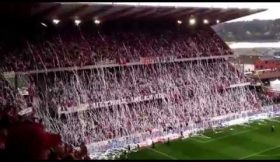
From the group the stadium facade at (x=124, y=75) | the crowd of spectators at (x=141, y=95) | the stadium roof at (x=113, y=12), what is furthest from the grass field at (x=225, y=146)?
the stadium roof at (x=113, y=12)

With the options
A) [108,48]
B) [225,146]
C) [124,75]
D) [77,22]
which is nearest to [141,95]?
[124,75]

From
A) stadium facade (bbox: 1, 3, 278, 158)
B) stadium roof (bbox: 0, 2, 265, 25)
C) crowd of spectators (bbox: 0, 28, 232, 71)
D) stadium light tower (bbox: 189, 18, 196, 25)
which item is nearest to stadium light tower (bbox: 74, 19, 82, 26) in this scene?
stadium facade (bbox: 1, 3, 278, 158)

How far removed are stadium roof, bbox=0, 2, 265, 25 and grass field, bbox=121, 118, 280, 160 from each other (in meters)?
8.01

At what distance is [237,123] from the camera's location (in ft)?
86.2

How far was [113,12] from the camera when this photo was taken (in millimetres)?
24906

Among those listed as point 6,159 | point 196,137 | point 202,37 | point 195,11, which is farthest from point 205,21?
point 6,159

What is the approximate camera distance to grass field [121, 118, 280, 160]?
19.5 metres

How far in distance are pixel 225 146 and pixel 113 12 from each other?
32.6ft

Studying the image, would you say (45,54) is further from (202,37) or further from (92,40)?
(202,37)

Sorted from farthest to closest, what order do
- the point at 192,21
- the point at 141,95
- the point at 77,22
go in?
the point at 192,21
the point at 77,22
the point at 141,95

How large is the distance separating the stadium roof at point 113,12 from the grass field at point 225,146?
8.01 m

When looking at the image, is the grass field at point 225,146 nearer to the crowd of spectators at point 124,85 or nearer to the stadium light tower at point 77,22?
the crowd of spectators at point 124,85

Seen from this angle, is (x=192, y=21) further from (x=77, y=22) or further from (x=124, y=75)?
(x=77, y=22)

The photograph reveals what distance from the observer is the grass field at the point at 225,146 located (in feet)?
63.9
